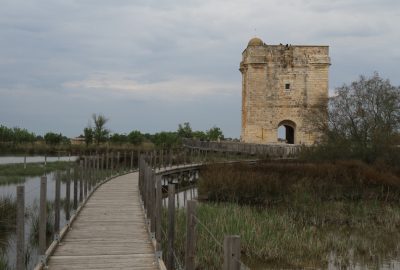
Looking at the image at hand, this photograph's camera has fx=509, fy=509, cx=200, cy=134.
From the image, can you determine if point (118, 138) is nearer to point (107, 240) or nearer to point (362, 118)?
point (362, 118)

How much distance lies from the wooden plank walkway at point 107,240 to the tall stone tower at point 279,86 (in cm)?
2836

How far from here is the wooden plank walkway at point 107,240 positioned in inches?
321

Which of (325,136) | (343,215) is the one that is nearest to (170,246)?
(343,215)

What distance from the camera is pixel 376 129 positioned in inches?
1067

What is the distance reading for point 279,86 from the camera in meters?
42.5

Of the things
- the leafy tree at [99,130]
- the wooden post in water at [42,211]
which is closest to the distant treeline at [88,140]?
the leafy tree at [99,130]

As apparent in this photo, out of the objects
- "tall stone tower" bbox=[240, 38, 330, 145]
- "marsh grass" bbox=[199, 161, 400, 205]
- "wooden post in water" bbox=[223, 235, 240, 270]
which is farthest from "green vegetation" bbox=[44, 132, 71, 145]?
"wooden post in water" bbox=[223, 235, 240, 270]

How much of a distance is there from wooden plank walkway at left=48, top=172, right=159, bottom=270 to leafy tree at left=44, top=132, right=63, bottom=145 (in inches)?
1587

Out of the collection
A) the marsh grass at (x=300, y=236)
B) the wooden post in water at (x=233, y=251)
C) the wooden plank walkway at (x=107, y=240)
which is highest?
the wooden post in water at (x=233, y=251)

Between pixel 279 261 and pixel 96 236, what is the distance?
3903 millimetres

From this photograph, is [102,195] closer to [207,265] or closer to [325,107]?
[207,265]

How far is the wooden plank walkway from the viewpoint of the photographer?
8.16 metres

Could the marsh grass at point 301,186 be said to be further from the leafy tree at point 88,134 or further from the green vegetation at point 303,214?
the leafy tree at point 88,134

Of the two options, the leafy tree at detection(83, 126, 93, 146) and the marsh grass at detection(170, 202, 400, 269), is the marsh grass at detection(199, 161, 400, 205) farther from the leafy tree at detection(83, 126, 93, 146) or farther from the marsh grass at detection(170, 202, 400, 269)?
the leafy tree at detection(83, 126, 93, 146)
